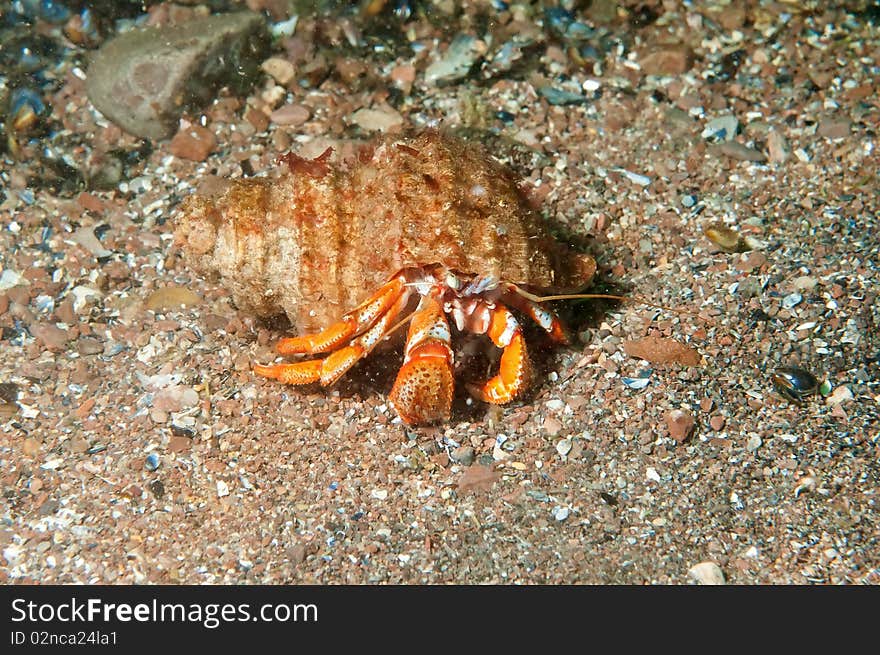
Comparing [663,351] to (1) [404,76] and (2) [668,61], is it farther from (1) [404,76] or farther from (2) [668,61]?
(1) [404,76]

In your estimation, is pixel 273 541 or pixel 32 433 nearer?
pixel 273 541

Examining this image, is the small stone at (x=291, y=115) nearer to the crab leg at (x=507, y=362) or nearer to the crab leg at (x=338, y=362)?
the crab leg at (x=338, y=362)

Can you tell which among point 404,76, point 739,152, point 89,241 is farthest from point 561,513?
point 404,76

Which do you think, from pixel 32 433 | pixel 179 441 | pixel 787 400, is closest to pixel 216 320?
pixel 179 441

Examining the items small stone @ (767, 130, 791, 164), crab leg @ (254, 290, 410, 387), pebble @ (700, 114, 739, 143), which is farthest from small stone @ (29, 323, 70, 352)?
small stone @ (767, 130, 791, 164)

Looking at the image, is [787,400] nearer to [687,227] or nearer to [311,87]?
[687,227]

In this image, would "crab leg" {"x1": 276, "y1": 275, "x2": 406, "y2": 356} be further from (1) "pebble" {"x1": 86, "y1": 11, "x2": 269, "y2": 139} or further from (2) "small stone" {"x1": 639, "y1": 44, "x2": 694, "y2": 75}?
(2) "small stone" {"x1": 639, "y1": 44, "x2": 694, "y2": 75}
